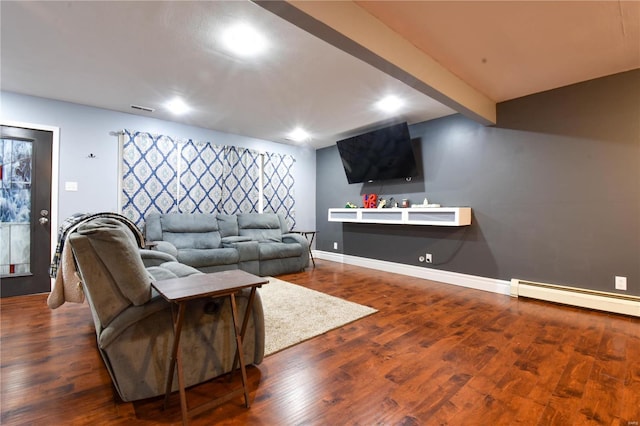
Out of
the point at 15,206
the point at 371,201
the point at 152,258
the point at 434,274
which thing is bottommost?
the point at 434,274

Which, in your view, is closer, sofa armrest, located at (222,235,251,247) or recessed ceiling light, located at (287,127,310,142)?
sofa armrest, located at (222,235,251,247)

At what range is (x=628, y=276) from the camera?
279cm

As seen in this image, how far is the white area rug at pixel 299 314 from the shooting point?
89.1 inches

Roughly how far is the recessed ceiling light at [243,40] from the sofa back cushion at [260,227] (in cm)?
295

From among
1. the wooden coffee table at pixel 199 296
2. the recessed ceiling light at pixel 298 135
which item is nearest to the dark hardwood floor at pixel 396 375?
the wooden coffee table at pixel 199 296

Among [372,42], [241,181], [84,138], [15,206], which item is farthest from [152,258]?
[372,42]

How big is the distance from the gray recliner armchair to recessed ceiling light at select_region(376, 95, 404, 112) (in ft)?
10.1

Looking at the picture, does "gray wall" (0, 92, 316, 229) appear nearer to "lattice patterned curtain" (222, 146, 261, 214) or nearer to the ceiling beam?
"lattice patterned curtain" (222, 146, 261, 214)

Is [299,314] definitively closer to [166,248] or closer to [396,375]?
[396,375]

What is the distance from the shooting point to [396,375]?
175cm

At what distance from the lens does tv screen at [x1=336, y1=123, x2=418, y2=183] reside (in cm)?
435

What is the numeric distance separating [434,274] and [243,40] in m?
3.76

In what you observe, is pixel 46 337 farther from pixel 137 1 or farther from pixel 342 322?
pixel 137 1

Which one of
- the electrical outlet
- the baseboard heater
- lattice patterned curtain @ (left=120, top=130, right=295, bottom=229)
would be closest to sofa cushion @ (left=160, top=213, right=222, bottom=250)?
lattice patterned curtain @ (left=120, top=130, right=295, bottom=229)
